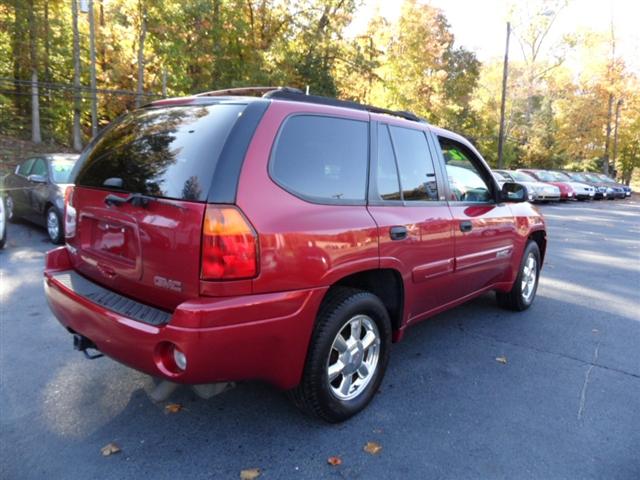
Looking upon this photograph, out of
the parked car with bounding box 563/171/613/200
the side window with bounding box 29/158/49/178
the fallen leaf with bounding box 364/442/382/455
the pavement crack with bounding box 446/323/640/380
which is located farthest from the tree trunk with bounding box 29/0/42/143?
the parked car with bounding box 563/171/613/200

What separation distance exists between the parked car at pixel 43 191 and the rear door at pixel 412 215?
557 cm

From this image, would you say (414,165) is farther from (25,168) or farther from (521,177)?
(521,177)

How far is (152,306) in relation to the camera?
2.44 metres

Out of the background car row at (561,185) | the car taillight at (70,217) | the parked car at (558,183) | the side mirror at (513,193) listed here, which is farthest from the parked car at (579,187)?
the car taillight at (70,217)

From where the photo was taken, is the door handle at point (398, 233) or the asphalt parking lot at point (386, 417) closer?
the asphalt parking lot at point (386, 417)

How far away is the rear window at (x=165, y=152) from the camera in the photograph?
7.58 feet

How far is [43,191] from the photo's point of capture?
789 centimetres

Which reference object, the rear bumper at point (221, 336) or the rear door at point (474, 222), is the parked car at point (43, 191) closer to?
the rear bumper at point (221, 336)

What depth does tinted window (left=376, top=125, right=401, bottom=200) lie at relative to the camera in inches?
120

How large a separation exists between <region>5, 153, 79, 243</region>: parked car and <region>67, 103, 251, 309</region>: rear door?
15.4 feet

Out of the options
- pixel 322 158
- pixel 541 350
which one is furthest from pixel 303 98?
pixel 541 350

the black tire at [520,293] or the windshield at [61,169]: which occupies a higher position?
the windshield at [61,169]

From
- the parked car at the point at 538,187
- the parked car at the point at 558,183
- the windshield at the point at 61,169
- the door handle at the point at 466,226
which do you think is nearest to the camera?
the door handle at the point at 466,226

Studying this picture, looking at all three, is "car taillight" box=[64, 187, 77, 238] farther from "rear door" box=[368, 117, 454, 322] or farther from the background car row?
the background car row
